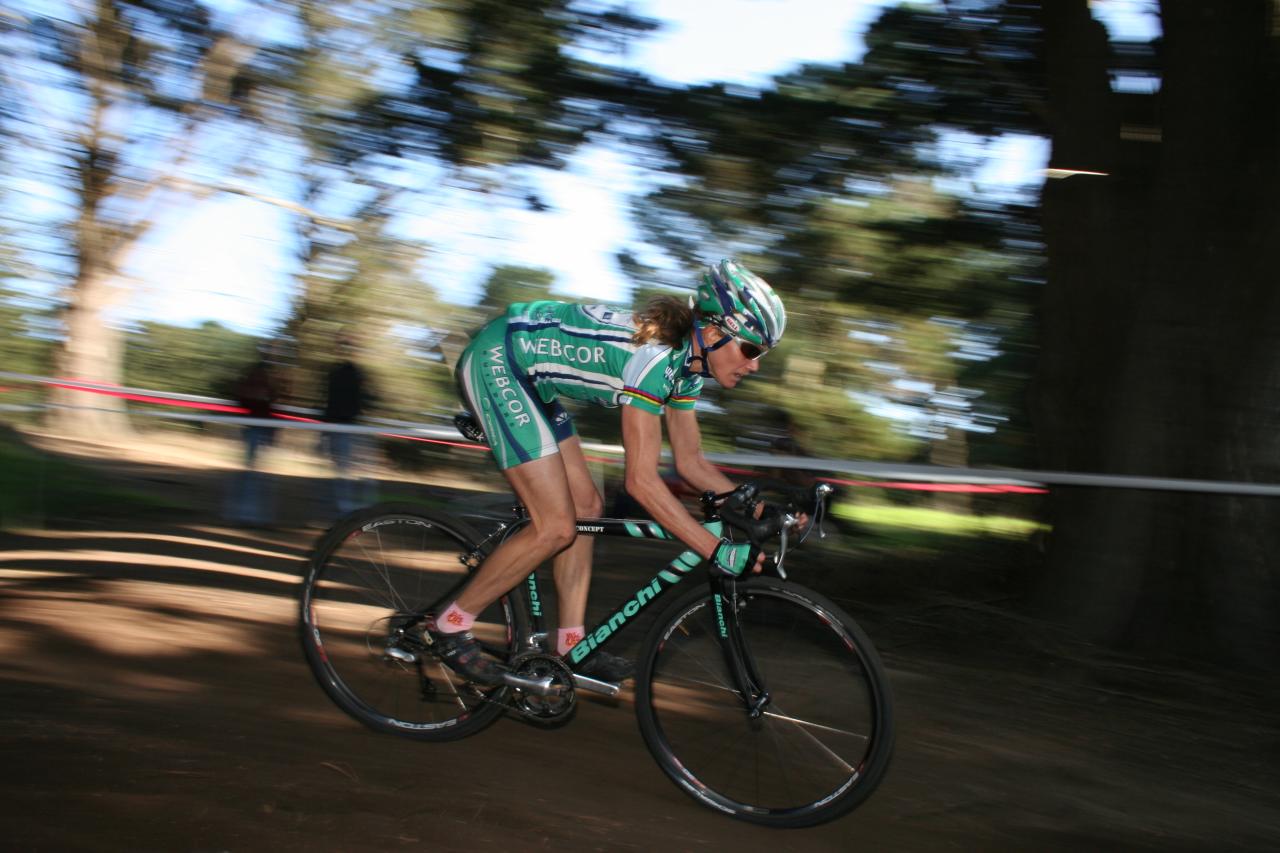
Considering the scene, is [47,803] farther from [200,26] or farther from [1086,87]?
[200,26]

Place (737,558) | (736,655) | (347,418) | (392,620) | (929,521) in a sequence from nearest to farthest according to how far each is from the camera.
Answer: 1. (737,558)
2. (736,655)
3. (392,620)
4. (347,418)
5. (929,521)

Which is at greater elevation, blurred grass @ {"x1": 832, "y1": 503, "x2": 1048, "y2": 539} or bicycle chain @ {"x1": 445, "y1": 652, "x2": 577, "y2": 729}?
bicycle chain @ {"x1": 445, "y1": 652, "x2": 577, "y2": 729}

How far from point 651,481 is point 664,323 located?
1.70 ft

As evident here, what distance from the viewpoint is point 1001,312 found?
24.9ft

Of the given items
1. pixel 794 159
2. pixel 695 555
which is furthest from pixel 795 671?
pixel 794 159

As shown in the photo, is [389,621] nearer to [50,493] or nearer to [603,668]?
[603,668]

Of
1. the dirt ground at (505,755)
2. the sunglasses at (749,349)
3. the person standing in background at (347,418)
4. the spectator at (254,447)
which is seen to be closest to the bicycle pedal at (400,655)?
the dirt ground at (505,755)

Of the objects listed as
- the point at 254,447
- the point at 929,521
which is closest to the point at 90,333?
the point at 254,447

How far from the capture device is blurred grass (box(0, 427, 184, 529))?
795 centimetres

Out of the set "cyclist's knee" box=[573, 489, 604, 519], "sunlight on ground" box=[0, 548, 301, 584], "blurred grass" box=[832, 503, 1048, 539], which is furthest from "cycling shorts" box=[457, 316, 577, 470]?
"blurred grass" box=[832, 503, 1048, 539]

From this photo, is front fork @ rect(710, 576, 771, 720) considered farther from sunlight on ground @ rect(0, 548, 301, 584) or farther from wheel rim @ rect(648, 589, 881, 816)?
sunlight on ground @ rect(0, 548, 301, 584)

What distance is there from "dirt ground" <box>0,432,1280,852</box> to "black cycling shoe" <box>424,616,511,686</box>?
0.33 metres

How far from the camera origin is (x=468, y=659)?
379 centimetres

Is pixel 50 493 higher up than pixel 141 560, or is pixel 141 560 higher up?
pixel 141 560
